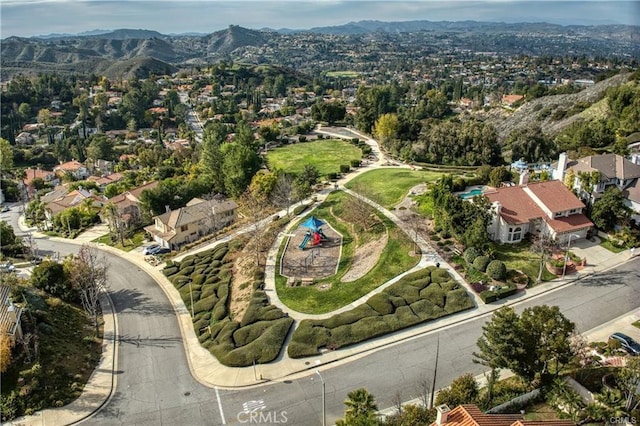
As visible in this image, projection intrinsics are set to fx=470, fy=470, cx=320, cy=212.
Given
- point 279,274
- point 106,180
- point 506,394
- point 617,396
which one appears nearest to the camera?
point 617,396

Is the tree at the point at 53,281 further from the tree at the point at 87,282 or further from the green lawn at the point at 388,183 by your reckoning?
the green lawn at the point at 388,183

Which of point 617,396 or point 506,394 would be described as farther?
point 506,394

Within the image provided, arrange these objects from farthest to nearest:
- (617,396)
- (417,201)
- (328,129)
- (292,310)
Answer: (328,129) → (417,201) → (292,310) → (617,396)

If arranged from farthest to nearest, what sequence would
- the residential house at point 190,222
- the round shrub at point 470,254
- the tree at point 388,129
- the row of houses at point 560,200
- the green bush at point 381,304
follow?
the tree at point 388,129 → the residential house at point 190,222 → the row of houses at point 560,200 → the round shrub at point 470,254 → the green bush at point 381,304

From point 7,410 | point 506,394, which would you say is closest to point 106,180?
point 7,410

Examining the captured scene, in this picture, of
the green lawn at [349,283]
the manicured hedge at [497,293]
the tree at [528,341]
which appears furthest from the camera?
the green lawn at [349,283]

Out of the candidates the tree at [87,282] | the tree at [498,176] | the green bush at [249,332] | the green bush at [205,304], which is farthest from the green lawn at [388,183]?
the tree at [87,282]

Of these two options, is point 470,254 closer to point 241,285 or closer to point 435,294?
point 435,294

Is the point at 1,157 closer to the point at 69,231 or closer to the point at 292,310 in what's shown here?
the point at 69,231
